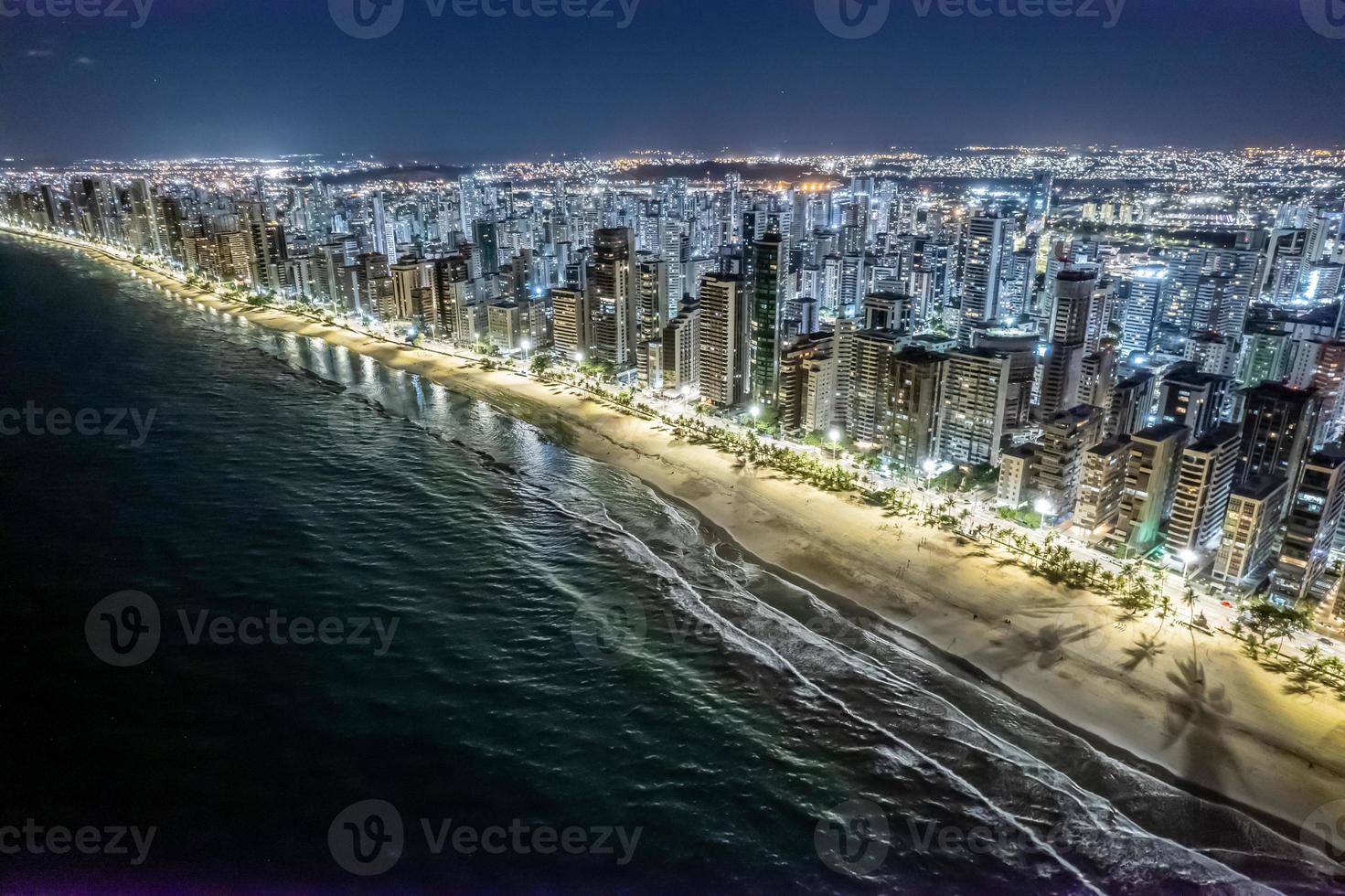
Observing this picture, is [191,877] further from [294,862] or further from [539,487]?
[539,487]

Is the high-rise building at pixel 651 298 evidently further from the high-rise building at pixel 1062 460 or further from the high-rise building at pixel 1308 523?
the high-rise building at pixel 1308 523

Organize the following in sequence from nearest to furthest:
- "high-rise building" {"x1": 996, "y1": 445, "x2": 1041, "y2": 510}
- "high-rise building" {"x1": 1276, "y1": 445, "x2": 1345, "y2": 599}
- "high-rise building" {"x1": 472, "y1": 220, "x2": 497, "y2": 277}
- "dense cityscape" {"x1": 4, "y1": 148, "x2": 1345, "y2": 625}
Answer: "high-rise building" {"x1": 1276, "y1": 445, "x2": 1345, "y2": 599}, "dense cityscape" {"x1": 4, "y1": 148, "x2": 1345, "y2": 625}, "high-rise building" {"x1": 996, "y1": 445, "x2": 1041, "y2": 510}, "high-rise building" {"x1": 472, "y1": 220, "x2": 497, "y2": 277}

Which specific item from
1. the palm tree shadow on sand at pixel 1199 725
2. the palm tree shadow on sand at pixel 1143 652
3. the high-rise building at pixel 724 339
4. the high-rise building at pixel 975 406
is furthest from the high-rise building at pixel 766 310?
the palm tree shadow on sand at pixel 1199 725

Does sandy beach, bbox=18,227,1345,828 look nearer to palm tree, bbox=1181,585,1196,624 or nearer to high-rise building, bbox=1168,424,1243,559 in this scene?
palm tree, bbox=1181,585,1196,624

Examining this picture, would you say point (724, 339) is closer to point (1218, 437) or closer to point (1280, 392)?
point (1218, 437)

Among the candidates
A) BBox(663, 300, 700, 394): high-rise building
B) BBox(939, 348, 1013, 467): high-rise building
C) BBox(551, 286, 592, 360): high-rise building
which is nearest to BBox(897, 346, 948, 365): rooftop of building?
BBox(939, 348, 1013, 467): high-rise building
